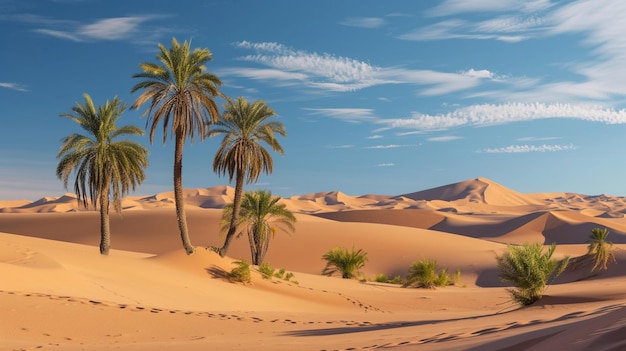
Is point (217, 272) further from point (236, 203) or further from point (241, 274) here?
point (236, 203)

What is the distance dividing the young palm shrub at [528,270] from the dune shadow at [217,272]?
1094 centimetres

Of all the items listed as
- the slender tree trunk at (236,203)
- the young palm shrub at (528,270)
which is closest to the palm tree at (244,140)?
the slender tree trunk at (236,203)

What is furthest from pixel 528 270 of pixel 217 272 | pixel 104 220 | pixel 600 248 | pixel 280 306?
pixel 104 220

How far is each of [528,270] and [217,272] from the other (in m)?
12.1

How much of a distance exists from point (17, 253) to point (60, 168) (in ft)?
29.8

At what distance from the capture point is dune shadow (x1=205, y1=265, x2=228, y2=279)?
78.9ft

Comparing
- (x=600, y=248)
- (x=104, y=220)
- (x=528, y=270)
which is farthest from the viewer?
(x=600, y=248)

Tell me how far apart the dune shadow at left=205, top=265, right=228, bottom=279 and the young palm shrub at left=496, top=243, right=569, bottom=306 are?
35.9 ft

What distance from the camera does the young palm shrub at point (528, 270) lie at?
56.6 feet

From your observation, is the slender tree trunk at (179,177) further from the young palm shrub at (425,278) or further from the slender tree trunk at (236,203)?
the young palm shrub at (425,278)

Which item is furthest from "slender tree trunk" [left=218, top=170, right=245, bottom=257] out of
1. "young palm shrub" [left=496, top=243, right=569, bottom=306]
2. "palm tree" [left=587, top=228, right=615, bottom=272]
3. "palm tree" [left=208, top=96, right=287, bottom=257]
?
"palm tree" [left=587, top=228, right=615, bottom=272]

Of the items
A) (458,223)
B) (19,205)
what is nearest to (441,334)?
(458,223)

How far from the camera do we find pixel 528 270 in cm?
1731

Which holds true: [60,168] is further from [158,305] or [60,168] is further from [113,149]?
[158,305]
